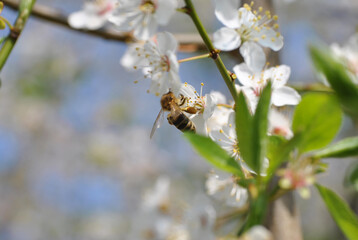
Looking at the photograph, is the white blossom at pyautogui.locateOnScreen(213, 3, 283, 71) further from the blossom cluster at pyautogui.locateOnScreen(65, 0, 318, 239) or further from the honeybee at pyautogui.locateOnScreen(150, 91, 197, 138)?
the honeybee at pyautogui.locateOnScreen(150, 91, 197, 138)

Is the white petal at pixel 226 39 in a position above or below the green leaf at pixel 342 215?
above

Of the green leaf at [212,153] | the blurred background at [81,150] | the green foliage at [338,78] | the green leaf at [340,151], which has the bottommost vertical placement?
the blurred background at [81,150]

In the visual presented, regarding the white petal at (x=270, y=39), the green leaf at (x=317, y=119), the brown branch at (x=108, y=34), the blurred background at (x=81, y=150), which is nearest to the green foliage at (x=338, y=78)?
the green leaf at (x=317, y=119)

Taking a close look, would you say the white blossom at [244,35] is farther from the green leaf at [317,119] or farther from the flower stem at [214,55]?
the green leaf at [317,119]

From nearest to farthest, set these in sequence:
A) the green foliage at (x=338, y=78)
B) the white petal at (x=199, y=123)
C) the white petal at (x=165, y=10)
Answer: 1. the green foliage at (x=338, y=78)
2. the white petal at (x=165, y=10)
3. the white petal at (x=199, y=123)

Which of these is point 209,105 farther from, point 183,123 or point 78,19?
point 78,19

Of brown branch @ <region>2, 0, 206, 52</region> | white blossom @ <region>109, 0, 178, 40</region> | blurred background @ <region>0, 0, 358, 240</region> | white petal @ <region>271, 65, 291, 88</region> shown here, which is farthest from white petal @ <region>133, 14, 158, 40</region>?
blurred background @ <region>0, 0, 358, 240</region>

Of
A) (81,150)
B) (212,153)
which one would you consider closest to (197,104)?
(212,153)
